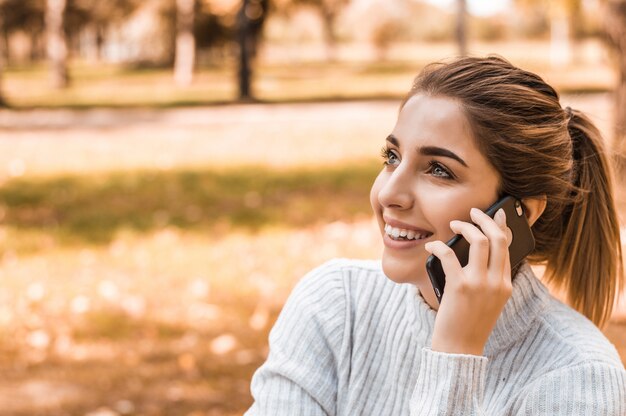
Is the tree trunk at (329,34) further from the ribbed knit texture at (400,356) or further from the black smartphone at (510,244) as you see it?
the black smartphone at (510,244)

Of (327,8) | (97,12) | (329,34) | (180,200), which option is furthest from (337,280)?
(329,34)

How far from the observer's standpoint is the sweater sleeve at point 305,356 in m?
1.99

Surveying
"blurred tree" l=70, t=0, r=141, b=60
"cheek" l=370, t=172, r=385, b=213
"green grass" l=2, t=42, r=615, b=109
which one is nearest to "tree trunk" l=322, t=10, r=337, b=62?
"blurred tree" l=70, t=0, r=141, b=60

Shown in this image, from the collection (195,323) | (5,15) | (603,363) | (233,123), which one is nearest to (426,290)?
(603,363)

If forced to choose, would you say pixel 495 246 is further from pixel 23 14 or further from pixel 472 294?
pixel 23 14

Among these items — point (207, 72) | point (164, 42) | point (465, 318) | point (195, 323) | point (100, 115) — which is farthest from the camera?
point (164, 42)

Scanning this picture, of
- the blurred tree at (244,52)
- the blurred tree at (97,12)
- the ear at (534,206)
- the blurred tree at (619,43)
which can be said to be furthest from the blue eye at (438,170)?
the blurred tree at (97,12)

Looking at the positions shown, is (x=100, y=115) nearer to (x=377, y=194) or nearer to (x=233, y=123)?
(x=233, y=123)

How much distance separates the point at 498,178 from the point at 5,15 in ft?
156

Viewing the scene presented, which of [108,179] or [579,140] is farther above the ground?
[579,140]

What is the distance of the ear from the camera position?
2.02m

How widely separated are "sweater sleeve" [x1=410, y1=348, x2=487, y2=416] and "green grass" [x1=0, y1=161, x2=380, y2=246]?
6.15 meters

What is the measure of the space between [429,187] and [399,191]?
6 cm

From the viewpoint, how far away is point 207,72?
1499 inches
